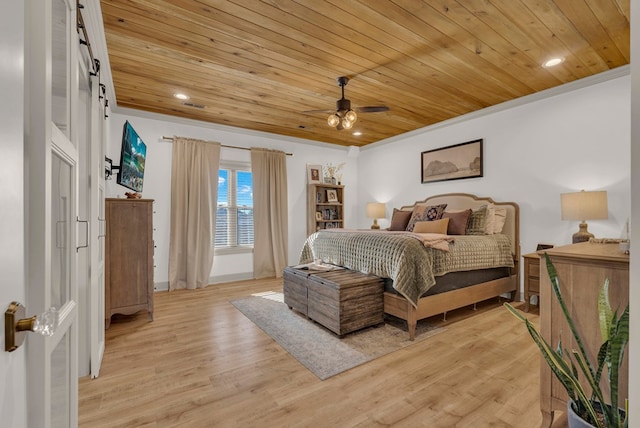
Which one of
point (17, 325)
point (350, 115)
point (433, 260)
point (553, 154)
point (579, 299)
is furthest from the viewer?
point (553, 154)

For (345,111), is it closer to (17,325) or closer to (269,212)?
(269,212)

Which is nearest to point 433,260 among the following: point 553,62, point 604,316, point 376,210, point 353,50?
point 604,316

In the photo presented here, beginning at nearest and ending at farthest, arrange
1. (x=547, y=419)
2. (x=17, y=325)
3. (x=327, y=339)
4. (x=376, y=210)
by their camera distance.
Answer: (x=17, y=325) → (x=547, y=419) → (x=327, y=339) → (x=376, y=210)

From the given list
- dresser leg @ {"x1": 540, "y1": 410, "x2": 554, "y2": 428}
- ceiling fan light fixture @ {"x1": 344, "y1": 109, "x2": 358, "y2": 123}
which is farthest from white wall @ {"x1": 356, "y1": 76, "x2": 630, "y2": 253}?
dresser leg @ {"x1": 540, "y1": 410, "x2": 554, "y2": 428}

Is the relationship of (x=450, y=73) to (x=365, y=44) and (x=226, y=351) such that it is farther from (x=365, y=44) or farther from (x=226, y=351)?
(x=226, y=351)

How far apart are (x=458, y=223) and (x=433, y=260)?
120 centimetres

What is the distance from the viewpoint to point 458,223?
12.2 ft

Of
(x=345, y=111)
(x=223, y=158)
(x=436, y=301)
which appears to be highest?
(x=345, y=111)

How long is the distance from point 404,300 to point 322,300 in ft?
2.47

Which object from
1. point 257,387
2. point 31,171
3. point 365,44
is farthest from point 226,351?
point 365,44

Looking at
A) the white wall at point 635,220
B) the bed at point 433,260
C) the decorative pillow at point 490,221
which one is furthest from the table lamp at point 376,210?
the white wall at point 635,220

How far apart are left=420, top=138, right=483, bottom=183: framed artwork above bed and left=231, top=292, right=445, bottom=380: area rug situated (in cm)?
246

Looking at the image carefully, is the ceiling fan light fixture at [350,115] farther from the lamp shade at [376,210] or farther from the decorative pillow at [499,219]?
the lamp shade at [376,210]

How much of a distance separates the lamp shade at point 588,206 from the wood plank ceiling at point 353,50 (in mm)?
1290
